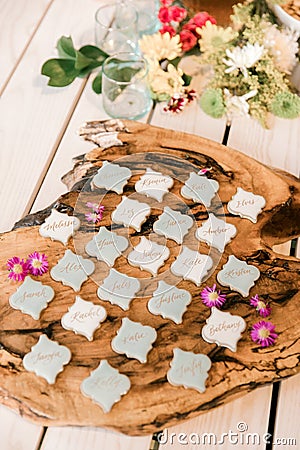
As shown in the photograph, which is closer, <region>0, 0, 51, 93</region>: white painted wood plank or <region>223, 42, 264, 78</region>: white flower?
<region>223, 42, 264, 78</region>: white flower

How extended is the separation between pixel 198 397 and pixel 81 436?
15 cm

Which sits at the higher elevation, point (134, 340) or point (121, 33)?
point (121, 33)

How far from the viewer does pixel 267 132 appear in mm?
1176

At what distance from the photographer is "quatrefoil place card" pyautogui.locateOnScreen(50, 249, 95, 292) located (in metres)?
0.86

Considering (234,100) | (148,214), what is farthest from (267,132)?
(148,214)

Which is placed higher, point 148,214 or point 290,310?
point 148,214

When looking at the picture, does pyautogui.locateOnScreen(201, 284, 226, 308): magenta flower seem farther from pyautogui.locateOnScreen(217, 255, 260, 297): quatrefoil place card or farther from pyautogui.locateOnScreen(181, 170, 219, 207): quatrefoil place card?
pyautogui.locateOnScreen(181, 170, 219, 207): quatrefoil place card

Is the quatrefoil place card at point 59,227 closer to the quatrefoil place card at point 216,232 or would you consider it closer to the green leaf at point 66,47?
the quatrefoil place card at point 216,232

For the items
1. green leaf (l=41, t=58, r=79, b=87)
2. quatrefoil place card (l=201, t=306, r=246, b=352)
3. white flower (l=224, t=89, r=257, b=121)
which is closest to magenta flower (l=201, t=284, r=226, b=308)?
quatrefoil place card (l=201, t=306, r=246, b=352)

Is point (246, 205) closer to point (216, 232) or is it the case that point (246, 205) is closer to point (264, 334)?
point (216, 232)

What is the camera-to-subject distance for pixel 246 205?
96 centimetres

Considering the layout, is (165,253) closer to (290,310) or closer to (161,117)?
(290,310)

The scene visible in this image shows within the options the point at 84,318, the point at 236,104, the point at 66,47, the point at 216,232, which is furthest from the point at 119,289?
the point at 66,47

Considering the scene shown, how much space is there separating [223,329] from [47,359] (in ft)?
0.73
